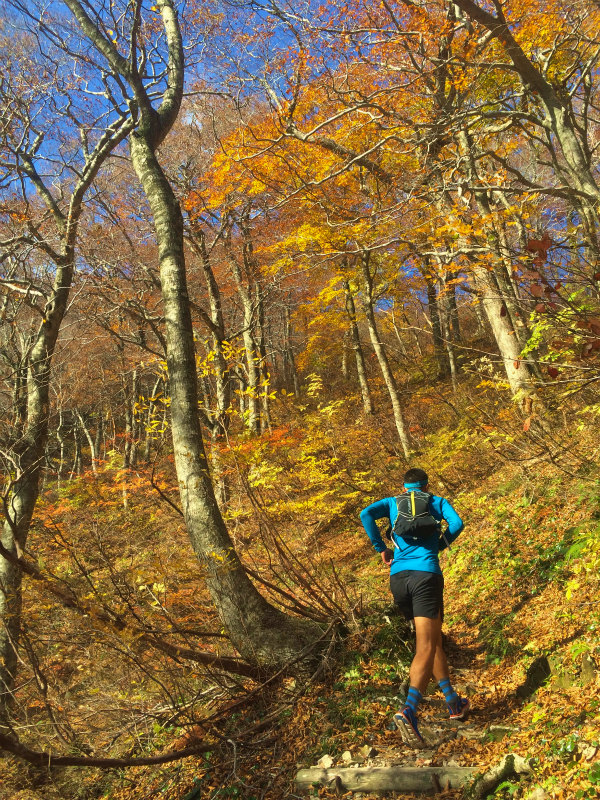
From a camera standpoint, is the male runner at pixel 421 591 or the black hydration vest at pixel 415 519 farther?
the black hydration vest at pixel 415 519

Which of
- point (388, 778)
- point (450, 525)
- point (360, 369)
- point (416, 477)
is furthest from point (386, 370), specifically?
point (388, 778)

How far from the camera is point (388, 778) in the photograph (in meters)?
2.98

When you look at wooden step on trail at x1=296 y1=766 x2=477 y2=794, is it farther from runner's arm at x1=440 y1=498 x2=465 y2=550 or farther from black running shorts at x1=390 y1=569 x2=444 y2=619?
runner's arm at x1=440 y1=498 x2=465 y2=550

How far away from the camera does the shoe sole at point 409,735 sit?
3.14 m

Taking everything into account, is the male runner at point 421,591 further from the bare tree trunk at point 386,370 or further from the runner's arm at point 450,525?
the bare tree trunk at point 386,370

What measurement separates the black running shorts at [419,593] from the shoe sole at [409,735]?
66 cm

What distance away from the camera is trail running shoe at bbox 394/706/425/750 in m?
3.14

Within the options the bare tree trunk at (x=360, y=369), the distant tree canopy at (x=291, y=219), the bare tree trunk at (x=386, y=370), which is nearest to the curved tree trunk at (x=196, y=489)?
the distant tree canopy at (x=291, y=219)

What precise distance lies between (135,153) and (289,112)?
2.03 meters

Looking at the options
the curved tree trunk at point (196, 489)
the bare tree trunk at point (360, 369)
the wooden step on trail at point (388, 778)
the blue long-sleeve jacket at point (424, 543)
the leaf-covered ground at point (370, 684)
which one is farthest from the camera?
the bare tree trunk at point (360, 369)

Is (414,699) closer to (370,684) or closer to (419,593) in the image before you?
(419,593)

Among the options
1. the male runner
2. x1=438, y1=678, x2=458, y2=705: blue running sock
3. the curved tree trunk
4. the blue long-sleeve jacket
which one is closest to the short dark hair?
the male runner

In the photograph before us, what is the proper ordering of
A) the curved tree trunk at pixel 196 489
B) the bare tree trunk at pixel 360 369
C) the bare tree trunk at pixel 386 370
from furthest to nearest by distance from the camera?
the bare tree trunk at pixel 360 369 → the bare tree trunk at pixel 386 370 → the curved tree trunk at pixel 196 489

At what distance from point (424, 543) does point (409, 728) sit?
1.22 meters
